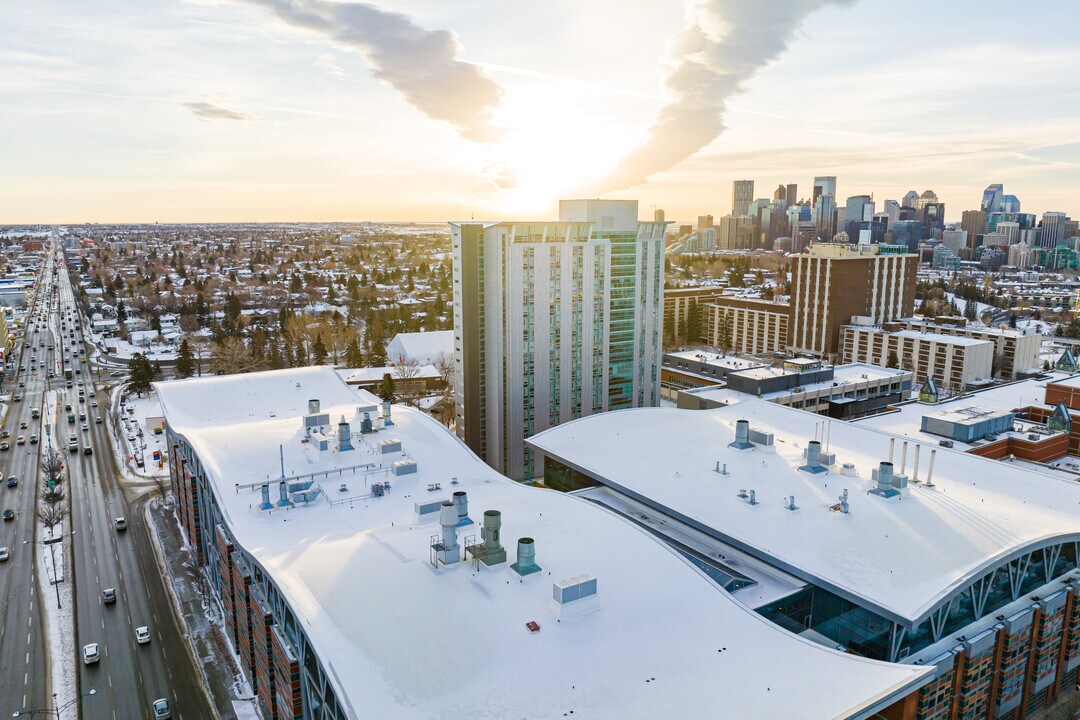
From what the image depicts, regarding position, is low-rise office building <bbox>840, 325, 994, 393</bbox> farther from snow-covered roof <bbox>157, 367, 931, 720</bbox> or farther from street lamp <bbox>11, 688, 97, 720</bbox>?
street lamp <bbox>11, 688, 97, 720</bbox>

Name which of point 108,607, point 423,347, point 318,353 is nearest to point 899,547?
point 108,607

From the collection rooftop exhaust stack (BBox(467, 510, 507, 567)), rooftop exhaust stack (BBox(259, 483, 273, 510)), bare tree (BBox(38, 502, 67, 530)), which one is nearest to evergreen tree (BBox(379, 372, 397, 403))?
bare tree (BBox(38, 502, 67, 530))

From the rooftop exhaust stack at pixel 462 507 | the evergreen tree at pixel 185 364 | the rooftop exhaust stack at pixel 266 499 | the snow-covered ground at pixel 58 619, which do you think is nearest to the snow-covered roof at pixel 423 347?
the evergreen tree at pixel 185 364

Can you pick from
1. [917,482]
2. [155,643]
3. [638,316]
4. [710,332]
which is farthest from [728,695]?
[710,332]

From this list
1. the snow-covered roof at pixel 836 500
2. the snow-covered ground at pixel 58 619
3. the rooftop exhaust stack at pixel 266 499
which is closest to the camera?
the snow-covered roof at pixel 836 500

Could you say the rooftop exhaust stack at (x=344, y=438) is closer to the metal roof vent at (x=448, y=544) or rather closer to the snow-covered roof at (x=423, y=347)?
the metal roof vent at (x=448, y=544)

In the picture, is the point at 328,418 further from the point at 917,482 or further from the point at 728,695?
the point at 917,482
